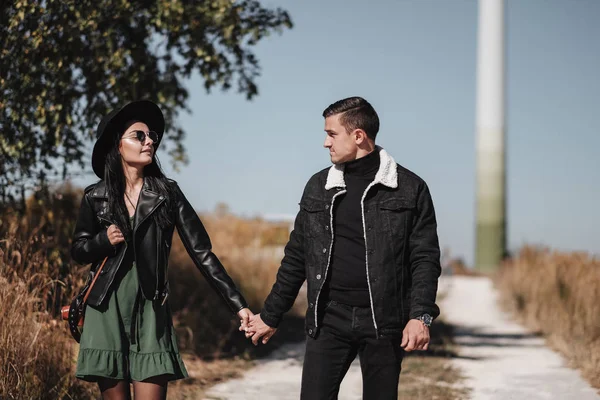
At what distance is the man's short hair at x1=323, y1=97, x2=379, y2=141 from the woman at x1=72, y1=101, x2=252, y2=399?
2.91 feet

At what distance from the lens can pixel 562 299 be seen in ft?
38.3

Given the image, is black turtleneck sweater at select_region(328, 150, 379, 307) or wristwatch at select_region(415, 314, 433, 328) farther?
black turtleneck sweater at select_region(328, 150, 379, 307)

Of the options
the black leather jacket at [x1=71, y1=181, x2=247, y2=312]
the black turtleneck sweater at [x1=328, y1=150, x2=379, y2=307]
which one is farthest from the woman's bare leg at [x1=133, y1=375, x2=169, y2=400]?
the black turtleneck sweater at [x1=328, y1=150, x2=379, y2=307]

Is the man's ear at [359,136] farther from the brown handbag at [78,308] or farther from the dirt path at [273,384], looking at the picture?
the dirt path at [273,384]

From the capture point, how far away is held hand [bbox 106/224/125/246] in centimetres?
409

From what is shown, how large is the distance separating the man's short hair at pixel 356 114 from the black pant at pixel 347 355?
845 mm

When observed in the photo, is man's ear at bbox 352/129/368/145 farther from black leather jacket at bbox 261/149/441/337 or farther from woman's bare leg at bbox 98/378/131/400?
woman's bare leg at bbox 98/378/131/400

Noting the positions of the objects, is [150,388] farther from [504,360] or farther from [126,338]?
[504,360]

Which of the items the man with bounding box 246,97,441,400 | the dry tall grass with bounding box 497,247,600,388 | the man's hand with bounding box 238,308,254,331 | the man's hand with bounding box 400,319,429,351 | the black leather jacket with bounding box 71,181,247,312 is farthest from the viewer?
the dry tall grass with bounding box 497,247,600,388

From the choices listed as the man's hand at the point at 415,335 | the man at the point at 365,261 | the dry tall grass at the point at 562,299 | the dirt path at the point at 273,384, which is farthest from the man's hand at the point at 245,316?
the dry tall grass at the point at 562,299

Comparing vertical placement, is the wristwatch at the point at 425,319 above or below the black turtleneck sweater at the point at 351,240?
below

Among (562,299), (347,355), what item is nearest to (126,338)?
(347,355)

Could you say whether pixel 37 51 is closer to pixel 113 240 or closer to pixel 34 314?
pixel 34 314

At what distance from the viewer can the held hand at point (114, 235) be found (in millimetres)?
4094
